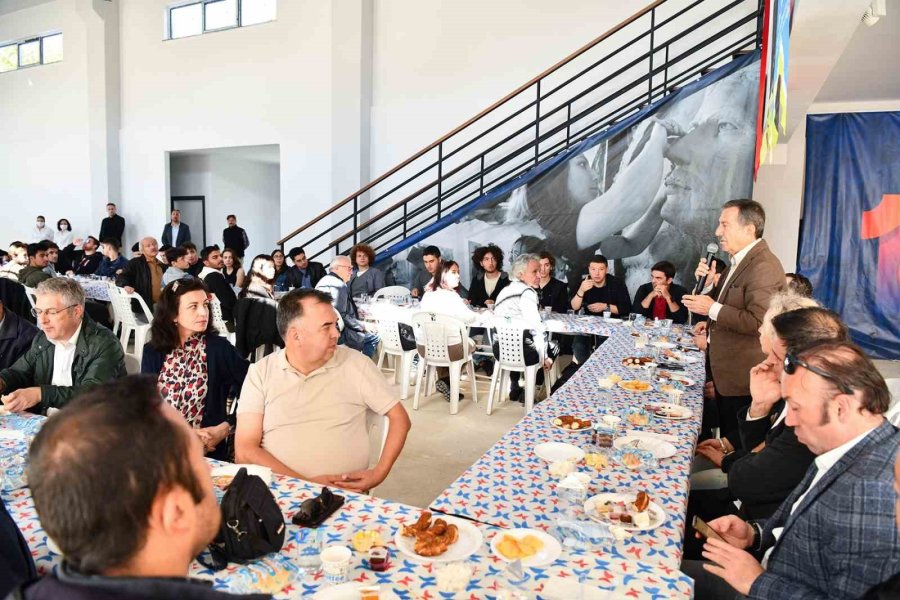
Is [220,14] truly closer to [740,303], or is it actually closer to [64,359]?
[64,359]

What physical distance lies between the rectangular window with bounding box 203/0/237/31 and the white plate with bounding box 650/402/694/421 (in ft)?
32.4

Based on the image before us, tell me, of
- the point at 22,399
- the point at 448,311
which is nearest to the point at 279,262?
the point at 448,311

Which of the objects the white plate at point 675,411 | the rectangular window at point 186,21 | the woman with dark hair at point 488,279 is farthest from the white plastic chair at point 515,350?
the rectangular window at point 186,21

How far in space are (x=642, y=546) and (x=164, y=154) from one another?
1146 centimetres

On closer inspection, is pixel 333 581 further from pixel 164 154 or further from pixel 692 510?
pixel 164 154

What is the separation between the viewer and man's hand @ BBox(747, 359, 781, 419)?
2.24 meters

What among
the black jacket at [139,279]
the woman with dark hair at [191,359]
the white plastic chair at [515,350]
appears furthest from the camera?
the black jacket at [139,279]

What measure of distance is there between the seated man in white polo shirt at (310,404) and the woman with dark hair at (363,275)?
4.28 metres

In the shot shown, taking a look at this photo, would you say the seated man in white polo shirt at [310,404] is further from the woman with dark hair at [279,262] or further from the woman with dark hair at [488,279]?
the woman with dark hair at [279,262]

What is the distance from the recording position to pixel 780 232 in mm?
7109

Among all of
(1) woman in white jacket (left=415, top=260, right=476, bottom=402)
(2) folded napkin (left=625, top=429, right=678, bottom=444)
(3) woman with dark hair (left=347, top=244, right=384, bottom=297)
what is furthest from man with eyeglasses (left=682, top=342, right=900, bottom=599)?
(3) woman with dark hair (left=347, top=244, right=384, bottom=297)

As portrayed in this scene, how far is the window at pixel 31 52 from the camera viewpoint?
12.2 meters

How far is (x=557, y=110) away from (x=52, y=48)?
10.8 metres

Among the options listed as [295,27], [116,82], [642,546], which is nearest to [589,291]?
[642,546]
